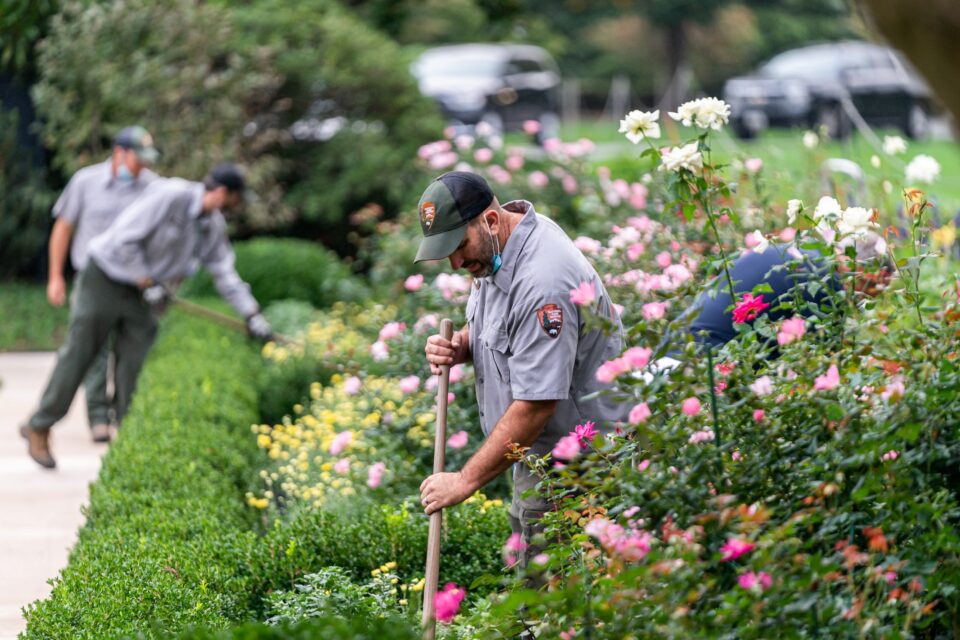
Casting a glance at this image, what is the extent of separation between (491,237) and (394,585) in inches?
52.3

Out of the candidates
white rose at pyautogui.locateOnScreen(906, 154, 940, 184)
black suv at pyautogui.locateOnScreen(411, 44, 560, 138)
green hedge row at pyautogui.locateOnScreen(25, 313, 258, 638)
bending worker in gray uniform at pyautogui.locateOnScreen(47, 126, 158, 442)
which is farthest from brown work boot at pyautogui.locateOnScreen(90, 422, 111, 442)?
black suv at pyautogui.locateOnScreen(411, 44, 560, 138)

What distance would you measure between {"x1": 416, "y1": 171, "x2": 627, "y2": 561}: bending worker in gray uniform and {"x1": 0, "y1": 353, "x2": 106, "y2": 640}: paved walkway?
6.39ft

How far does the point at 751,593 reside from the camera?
271 centimetres

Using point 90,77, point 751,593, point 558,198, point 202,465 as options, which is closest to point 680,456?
point 751,593

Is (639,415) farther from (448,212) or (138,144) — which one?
(138,144)

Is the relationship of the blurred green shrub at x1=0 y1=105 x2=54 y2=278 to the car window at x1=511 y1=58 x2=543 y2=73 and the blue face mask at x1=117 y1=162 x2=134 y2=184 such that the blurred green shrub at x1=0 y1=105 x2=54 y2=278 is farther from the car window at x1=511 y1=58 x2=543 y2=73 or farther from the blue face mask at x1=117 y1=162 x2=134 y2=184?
the car window at x1=511 y1=58 x2=543 y2=73

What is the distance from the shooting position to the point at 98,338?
7.59 metres

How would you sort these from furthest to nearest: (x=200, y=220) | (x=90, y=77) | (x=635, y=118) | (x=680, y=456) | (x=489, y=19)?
(x=489, y=19)
(x=90, y=77)
(x=200, y=220)
(x=635, y=118)
(x=680, y=456)

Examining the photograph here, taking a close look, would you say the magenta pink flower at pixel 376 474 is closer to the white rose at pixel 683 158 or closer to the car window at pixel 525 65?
the white rose at pixel 683 158

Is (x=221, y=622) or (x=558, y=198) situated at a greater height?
(x=221, y=622)

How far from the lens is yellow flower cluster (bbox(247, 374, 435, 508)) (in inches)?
A: 220

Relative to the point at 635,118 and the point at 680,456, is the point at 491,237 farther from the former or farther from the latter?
the point at 680,456

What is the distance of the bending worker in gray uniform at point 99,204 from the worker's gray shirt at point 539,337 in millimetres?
4732

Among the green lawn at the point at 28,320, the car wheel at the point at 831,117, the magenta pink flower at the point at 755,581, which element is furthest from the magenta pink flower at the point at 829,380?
the car wheel at the point at 831,117
